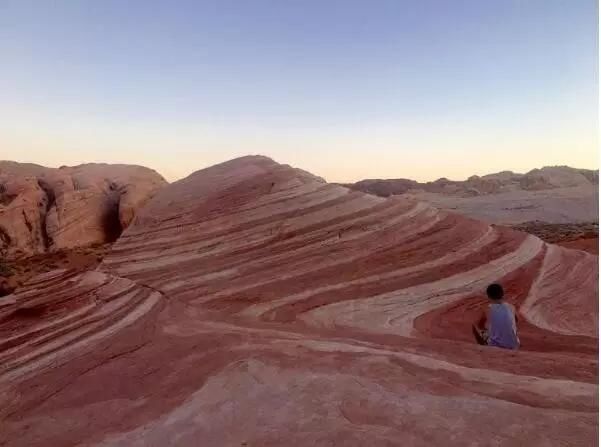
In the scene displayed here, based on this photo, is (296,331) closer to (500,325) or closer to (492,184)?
(500,325)

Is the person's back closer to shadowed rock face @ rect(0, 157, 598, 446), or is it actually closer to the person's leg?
the person's leg

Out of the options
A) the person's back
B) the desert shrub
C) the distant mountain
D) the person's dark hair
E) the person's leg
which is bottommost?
the desert shrub

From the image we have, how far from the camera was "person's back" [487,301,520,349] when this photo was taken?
6555 mm

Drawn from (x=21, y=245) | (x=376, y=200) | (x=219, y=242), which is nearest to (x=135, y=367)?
(x=219, y=242)

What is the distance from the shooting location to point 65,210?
35.6 meters

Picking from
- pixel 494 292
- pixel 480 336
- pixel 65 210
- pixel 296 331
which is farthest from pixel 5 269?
pixel 494 292

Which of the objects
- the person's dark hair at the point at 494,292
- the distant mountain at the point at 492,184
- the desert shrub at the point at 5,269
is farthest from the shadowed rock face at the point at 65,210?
the distant mountain at the point at 492,184

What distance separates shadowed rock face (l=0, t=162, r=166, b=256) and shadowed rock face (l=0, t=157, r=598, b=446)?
81.3 ft

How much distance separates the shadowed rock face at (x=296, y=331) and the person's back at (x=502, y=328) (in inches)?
21.0

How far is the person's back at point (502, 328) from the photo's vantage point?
655 cm

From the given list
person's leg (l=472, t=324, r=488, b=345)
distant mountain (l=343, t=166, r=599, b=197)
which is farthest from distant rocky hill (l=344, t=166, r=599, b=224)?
person's leg (l=472, t=324, r=488, b=345)

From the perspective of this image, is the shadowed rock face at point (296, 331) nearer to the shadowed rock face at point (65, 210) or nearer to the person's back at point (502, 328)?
the person's back at point (502, 328)

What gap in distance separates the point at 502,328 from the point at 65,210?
35.5 metres

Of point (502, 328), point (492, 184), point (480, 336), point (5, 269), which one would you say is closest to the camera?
point (502, 328)
